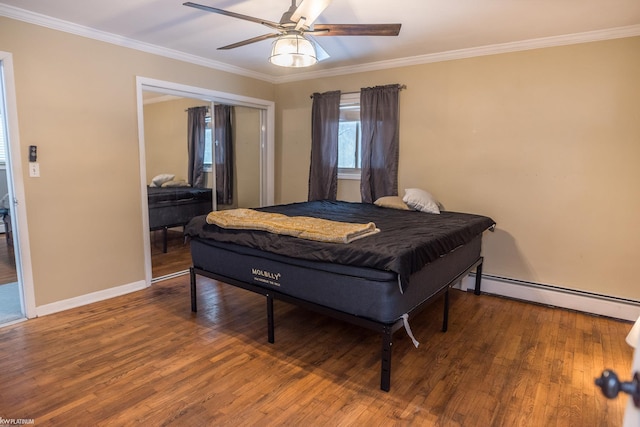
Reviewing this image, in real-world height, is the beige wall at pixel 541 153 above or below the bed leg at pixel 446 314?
above

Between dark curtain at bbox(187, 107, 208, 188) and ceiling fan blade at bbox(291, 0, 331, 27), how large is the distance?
7.79 ft

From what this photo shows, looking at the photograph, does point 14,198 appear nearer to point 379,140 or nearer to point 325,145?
point 325,145

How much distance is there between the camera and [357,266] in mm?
2084

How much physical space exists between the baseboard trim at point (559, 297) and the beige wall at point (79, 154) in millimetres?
3474

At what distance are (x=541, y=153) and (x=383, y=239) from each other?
203cm

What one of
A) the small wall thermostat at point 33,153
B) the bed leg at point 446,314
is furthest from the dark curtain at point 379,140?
the small wall thermostat at point 33,153

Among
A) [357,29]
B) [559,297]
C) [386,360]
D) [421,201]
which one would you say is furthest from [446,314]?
[357,29]

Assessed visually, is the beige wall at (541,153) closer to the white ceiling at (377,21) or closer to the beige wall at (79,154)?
the white ceiling at (377,21)

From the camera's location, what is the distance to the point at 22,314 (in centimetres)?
299

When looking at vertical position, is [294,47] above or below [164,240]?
above

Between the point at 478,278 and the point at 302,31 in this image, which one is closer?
the point at 302,31

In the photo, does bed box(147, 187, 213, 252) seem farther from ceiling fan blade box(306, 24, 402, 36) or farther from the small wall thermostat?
ceiling fan blade box(306, 24, 402, 36)

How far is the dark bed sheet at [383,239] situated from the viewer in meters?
2.03

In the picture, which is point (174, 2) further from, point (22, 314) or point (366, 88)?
point (22, 314)
